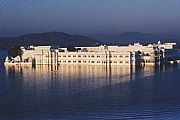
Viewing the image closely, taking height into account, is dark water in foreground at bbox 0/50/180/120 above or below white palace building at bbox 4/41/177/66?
below

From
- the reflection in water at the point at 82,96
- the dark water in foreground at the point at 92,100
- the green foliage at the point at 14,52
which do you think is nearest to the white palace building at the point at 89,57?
the green foliage at the point at 14,52

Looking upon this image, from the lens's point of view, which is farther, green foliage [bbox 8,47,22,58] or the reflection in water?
green foliage [bbox 8,47,22,58]

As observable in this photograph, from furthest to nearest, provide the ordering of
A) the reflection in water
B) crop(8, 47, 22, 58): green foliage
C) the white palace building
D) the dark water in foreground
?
crop(8, 47, 22, 58): green foliage → the white palace building → the reflection in water → the dark water in foreground

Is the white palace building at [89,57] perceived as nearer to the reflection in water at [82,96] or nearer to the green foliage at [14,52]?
the green foliage at [14,52]

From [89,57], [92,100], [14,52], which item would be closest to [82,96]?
[92,100]

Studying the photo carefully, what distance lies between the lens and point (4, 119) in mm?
4027

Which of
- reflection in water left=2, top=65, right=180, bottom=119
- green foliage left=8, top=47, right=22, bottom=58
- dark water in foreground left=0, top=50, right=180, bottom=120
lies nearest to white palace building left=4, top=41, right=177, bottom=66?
green foliage left=8, top=47, right=22, bottom=58

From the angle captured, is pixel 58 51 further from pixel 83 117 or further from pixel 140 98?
pixel 83 117

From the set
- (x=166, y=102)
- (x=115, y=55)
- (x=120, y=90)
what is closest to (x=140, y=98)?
(x=166, y=102)

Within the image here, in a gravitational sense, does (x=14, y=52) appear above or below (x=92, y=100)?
above

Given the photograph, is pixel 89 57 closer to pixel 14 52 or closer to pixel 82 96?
pixel 14 52

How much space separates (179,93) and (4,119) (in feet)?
8.27

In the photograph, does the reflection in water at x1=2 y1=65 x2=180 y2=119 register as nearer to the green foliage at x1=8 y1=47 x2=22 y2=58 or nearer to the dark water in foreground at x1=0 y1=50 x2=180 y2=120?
the dark water in foreground at x1=0 y1=50 x2=180 y2=120

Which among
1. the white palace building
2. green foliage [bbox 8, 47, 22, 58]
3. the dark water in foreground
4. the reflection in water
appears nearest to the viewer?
the dark water in foreground
